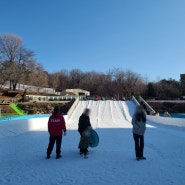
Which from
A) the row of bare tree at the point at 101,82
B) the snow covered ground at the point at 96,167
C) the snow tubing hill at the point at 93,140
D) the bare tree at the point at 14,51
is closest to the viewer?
the snow covered ground at the point at 96,167

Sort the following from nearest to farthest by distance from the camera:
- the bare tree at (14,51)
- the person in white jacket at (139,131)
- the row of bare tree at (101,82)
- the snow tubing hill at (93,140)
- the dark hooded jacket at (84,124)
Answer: the person in white jacket at (139,131) → the dark hooded jacket at (84,124) → the snow tubing hill at (93,140) → the bare tree at (14,51) → the row of bare tree at (101,82)

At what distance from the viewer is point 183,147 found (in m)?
10.0

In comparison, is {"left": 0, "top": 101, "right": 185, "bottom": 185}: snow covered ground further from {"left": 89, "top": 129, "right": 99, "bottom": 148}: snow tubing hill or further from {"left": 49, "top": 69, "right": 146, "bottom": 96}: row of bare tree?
{"left": 49, "top": 69, "right": 146, "bottom": 96}: row of bare tree

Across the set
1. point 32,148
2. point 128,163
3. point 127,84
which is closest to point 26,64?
point 127,84

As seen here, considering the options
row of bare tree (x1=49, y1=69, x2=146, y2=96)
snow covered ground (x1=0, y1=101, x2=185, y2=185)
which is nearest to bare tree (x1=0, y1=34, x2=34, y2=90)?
row of bare tree (x1=49, y1=69, x2=146, y2=96)

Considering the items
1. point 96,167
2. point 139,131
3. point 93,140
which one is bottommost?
point 96,167

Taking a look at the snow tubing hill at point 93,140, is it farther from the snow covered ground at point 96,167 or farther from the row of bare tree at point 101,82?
the row of bare tree at point 101,82

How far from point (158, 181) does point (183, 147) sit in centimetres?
480

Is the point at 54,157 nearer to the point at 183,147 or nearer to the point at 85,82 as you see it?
the point at 183,147

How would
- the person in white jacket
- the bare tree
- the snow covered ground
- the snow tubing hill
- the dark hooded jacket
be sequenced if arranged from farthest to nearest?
the bare tree → the snow tubing hill → the dark hooded jacket → the person in white jacket → the snow covered ground

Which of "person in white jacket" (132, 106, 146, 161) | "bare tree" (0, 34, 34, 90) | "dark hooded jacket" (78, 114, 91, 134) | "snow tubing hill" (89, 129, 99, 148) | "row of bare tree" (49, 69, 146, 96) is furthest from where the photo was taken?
"row of bare tree" (49, 69, 146, 96)

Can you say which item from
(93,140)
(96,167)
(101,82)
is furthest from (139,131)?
(101,82)

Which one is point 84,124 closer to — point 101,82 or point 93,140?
point 93,140

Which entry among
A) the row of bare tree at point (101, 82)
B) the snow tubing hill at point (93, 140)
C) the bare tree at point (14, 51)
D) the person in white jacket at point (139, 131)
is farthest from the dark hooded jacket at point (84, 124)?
the row of bare tree at point (101, 82)
